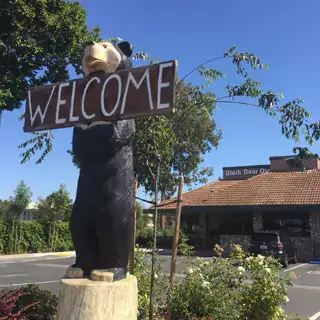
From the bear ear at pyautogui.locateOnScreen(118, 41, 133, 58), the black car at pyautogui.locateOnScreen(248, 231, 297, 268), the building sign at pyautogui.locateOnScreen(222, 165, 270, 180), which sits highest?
the building sign at pyautogui.locateOnScreen(222, 165, 270, 180)

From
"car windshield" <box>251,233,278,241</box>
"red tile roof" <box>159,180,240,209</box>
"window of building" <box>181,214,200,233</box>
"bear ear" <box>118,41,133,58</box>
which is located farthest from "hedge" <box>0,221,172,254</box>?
"bear ear" <box>118,41,133,58</box>

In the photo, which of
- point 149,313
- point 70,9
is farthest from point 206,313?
point 70,9

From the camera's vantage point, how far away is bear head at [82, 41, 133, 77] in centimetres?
330

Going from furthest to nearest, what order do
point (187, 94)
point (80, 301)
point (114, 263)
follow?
point (187, 94), point (114, 263), point (80, 301)

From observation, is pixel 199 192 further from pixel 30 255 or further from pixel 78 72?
pixel 78 72

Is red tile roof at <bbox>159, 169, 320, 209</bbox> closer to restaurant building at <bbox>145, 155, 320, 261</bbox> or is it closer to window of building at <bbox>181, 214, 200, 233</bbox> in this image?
restaurant building at <bbox>145, 155, 320, 261</bbox>

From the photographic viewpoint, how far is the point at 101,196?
10.5 feet

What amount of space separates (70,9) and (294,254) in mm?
15327

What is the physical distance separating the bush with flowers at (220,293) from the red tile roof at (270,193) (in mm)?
14505

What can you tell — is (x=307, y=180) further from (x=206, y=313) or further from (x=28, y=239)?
(x=206, y=313)

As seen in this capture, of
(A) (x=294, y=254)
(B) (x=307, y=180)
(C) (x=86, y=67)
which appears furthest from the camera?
(B) (x=307, y=180)

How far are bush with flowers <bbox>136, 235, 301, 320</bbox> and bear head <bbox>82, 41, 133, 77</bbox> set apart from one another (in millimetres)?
2769

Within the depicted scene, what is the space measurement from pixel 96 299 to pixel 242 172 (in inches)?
1104

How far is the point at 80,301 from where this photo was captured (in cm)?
291
